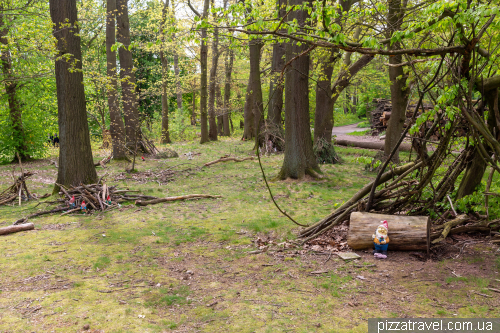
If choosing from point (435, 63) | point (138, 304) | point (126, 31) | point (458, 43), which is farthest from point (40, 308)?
point (126, 31)

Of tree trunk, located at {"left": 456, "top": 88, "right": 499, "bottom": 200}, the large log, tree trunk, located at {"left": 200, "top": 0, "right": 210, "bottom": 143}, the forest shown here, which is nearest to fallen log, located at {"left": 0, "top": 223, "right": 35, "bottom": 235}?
the forest

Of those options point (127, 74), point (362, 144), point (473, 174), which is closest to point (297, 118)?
point (473, 174)

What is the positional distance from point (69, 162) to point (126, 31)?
8.05 m

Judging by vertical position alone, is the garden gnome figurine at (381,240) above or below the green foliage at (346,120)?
below

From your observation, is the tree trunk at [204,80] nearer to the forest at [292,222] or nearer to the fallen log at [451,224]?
the forest at [292,222]

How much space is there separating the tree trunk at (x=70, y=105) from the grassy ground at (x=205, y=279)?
4.93ft

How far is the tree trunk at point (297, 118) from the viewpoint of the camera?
9914 mm

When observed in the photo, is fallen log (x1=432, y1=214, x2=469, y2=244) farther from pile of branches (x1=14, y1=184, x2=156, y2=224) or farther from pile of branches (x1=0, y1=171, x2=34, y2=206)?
pile of branches (x1=0, y1=171, x2=34, y2=206)

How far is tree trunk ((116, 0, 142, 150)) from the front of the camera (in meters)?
14.2

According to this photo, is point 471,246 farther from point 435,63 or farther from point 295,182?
point 295,182

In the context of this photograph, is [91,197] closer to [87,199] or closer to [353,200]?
[87,199]

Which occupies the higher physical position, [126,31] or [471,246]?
[126,31]

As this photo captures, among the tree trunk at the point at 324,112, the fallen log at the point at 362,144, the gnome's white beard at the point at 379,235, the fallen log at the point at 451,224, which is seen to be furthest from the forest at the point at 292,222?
the fallen log at the point at 362,144

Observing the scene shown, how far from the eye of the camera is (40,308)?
3.78 m
